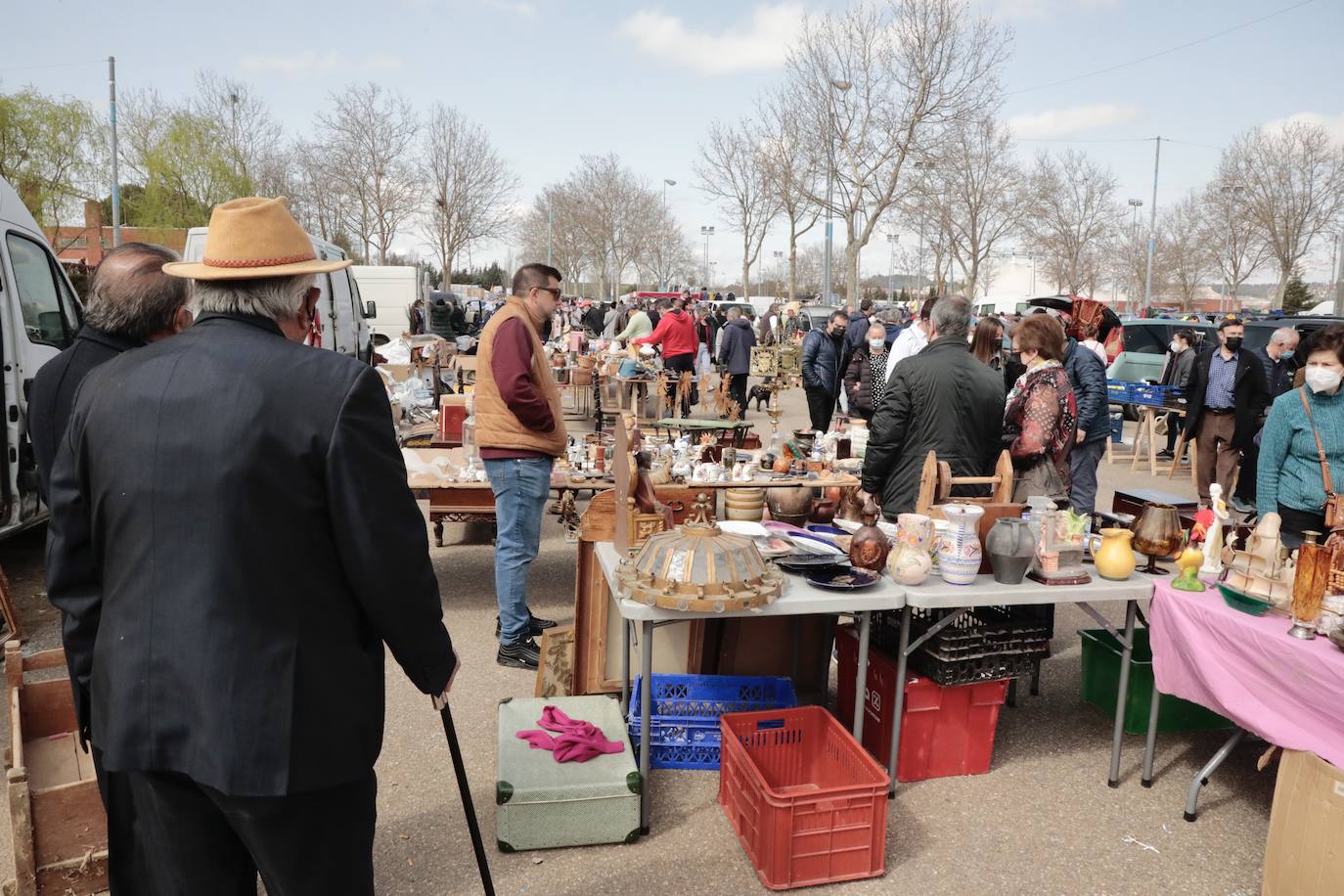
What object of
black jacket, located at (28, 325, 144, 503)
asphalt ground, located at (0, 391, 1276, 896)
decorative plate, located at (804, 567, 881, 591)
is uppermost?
black jacket, located at (28, 325, 144, 503)

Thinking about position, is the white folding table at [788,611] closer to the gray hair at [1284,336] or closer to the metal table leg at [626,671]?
the metal table leg at [626,671]

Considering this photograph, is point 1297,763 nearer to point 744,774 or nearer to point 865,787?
point 865,787

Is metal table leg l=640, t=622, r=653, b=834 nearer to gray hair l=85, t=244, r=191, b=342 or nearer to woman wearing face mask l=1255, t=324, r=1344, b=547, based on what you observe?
gray hair l=85, t=244, r=191, b=342

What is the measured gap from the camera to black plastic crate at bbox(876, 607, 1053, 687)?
3.65 meters

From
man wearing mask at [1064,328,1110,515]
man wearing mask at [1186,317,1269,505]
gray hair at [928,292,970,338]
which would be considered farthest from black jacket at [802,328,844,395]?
gray hair at [928,292,970,338]

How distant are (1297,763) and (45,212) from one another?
30.0 metres

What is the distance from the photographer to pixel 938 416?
14.0 ft

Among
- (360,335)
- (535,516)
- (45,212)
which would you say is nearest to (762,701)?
(535,516)

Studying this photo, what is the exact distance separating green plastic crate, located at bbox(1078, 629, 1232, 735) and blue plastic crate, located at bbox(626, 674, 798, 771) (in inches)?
58.6

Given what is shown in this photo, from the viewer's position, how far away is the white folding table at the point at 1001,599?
3441 mm

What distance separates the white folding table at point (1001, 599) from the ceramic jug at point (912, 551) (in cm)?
6

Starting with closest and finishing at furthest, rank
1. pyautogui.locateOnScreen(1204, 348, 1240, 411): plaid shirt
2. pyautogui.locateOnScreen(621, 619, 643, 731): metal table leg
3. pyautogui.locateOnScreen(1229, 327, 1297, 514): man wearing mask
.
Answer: pyautogui.locateOnScreen(621, 619, 643, 731): metal table leg
pyautogui.locateOnScreen(1229, 327, 1297, 514): man wearing mask
pyautogui.locateOnScreen(1204, 348, 1240, 411): plaid shirt

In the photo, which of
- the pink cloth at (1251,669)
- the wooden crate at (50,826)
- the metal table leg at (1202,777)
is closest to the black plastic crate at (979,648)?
the pink cloth at (1251,669)

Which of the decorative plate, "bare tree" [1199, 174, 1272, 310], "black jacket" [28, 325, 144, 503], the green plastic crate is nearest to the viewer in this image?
"black jacket" [28, 325, 144, 503]
